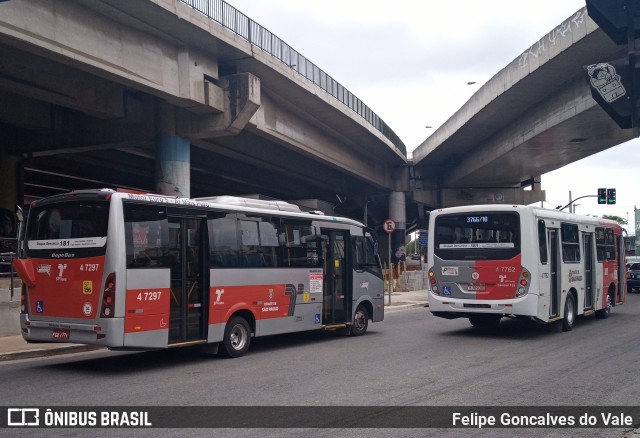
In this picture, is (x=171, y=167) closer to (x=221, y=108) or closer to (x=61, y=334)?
(x=221, y=108)

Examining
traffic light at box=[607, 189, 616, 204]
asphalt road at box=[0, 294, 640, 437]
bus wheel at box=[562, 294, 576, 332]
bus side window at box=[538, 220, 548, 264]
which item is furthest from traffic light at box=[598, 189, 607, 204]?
bus side window at box=[538, 220, 548, 264]

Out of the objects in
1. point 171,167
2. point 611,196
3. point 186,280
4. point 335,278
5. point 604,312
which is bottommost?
point 604,312

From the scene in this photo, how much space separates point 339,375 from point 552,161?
31.5 m

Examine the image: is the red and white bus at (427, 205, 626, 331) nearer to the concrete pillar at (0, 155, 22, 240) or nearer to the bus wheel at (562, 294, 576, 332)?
the bus wheel at (562, 294, 576, 332)

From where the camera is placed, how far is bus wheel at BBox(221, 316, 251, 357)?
1246 centimetres

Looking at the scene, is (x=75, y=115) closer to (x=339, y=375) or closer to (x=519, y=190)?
(x=339, y=375)

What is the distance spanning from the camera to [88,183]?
145 ft

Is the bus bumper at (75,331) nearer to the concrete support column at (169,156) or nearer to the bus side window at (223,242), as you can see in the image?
the bus side window at (223,242)

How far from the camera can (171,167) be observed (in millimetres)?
23328

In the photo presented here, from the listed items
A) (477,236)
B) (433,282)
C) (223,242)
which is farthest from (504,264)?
(223,242)

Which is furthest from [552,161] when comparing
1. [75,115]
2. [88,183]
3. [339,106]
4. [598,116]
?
[88,183]

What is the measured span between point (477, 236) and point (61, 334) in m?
9.39

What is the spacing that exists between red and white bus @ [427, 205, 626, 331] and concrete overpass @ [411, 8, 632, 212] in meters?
8.83

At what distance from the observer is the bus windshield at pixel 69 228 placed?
1073 centimetres
